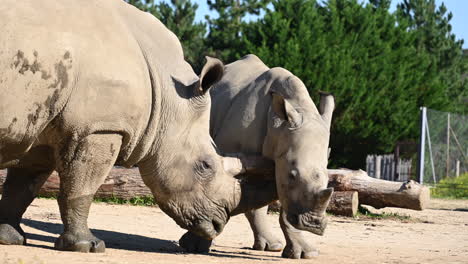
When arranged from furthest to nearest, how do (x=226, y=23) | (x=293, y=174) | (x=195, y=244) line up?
(x=226, y=23), (x=195, y=244), (x=293, y=174)

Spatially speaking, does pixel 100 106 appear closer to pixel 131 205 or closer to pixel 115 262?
pixel 115 262

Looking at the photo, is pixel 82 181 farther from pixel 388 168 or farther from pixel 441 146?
pixel 388 168

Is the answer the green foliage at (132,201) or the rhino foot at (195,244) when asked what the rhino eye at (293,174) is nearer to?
the rhino foot at (195,244)

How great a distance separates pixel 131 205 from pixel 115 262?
5818 millimetres

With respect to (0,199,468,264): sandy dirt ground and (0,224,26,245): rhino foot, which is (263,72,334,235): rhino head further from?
(0,224,26,245): rhino foot

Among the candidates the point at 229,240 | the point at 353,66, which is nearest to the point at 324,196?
the point at 229,240

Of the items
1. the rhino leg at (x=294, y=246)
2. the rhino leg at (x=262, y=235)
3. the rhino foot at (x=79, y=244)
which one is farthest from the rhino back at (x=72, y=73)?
the rhino leg at (x=262, y=235)

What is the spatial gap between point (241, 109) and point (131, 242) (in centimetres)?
168

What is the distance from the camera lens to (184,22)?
108ft

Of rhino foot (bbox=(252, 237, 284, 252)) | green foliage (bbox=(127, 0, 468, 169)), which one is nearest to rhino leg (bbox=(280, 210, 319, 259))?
rhino foot (bbox=(252, 237, 284, 252))

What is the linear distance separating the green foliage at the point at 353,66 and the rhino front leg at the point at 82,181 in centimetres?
1693

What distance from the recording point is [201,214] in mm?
7309

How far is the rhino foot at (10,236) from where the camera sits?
23.2 ft

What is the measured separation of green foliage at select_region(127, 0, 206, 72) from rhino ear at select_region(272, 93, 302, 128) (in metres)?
23.7
